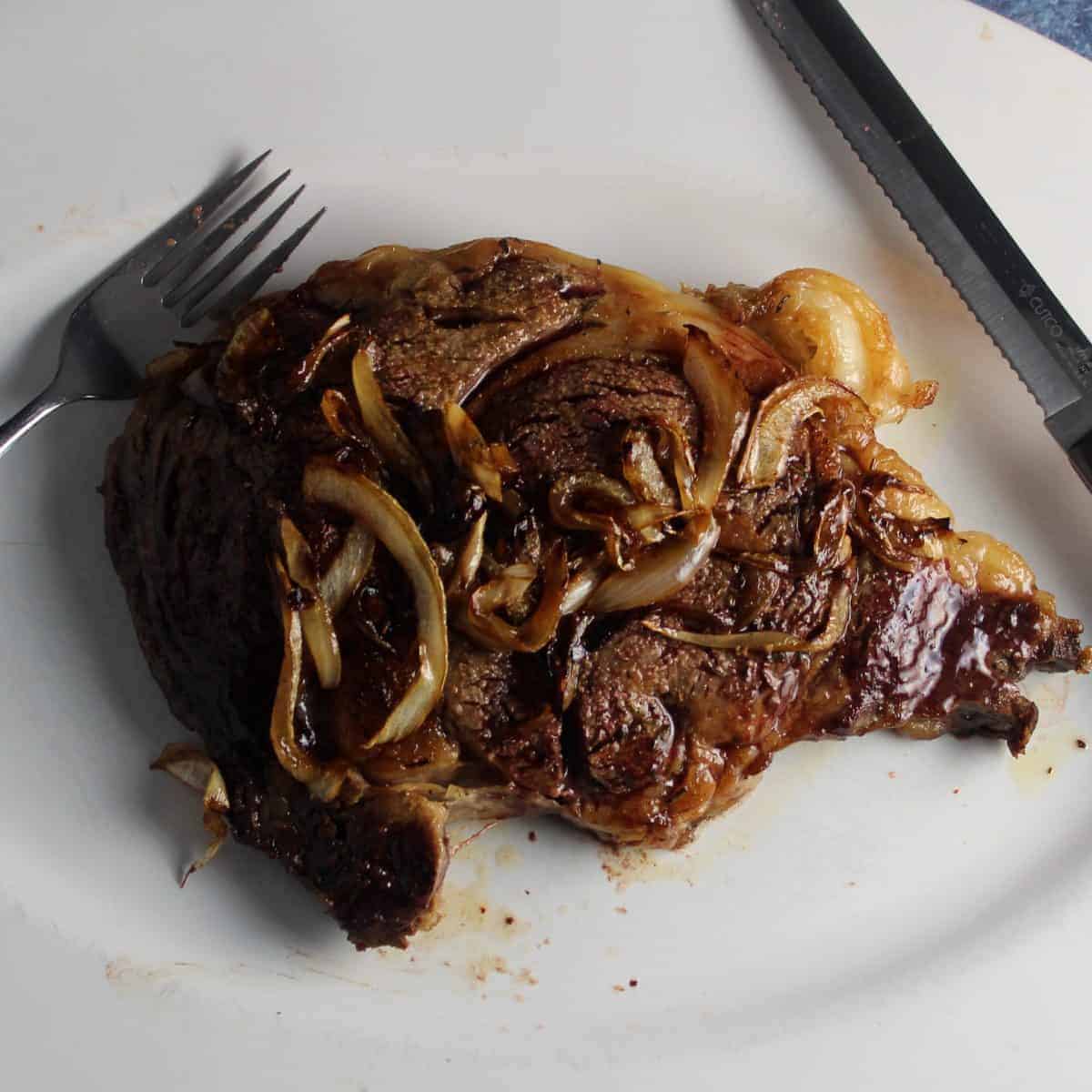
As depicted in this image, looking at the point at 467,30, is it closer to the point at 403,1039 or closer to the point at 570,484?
the point at 570,484

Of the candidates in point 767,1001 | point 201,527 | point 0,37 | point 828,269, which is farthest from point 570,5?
point 767,1001

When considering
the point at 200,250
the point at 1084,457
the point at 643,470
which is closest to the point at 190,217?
the point at 200,250

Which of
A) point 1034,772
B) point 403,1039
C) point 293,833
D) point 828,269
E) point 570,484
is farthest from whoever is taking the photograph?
point 828,269

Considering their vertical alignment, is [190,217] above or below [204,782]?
above

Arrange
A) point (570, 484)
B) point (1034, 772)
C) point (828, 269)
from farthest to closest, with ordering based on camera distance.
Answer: point (828, 269) < point (1034, 772) < point (570, 484)

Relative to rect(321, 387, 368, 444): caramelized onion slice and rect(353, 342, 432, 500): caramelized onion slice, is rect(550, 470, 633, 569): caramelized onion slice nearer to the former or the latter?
rect(353, 342, 432, 500): caramelized onion slice

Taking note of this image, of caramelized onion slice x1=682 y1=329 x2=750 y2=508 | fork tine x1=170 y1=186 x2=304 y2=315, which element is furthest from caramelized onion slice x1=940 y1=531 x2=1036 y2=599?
fork tine x1=170 y1=186 x2=304 y2=315

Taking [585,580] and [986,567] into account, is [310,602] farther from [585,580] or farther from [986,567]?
[986,567]
